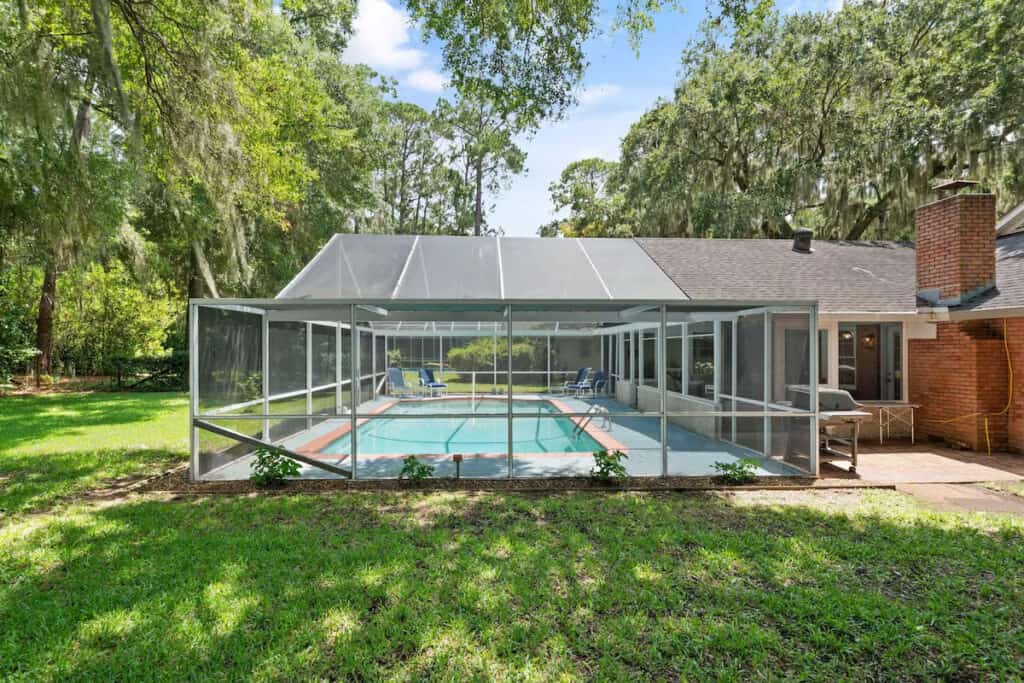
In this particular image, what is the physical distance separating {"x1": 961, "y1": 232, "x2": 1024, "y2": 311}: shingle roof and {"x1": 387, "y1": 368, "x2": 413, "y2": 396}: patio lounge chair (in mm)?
11368

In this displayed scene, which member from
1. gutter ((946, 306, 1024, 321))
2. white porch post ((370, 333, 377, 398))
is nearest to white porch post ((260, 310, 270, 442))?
white porch post ((370, 333, 377, 398))

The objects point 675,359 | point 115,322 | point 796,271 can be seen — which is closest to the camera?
point 796,271

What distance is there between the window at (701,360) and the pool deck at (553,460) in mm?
793

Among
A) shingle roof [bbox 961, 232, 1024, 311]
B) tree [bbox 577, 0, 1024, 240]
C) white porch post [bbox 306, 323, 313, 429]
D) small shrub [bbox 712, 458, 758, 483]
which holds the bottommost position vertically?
small shrub [bbox 712, 458, 758, 483]

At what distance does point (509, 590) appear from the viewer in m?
3.58

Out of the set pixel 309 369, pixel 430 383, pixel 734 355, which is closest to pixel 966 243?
pixel 734 355

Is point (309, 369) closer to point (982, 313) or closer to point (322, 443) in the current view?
point (322, 443)

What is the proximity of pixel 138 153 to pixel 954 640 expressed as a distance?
29.3 ft

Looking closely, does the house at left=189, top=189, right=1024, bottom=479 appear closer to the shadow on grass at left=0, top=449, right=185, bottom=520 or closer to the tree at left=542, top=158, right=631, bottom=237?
the shadow on grass at left=0, top=449, right=185, bottom=520

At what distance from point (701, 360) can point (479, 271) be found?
4.01 metres

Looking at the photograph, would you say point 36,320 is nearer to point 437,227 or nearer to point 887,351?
point 437,227

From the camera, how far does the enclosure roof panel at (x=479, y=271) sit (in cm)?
741

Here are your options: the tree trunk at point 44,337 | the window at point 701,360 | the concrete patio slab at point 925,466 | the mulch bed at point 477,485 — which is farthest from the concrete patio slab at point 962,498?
the tree trunk at point 44,337

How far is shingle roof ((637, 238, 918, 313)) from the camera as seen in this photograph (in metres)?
8.93
